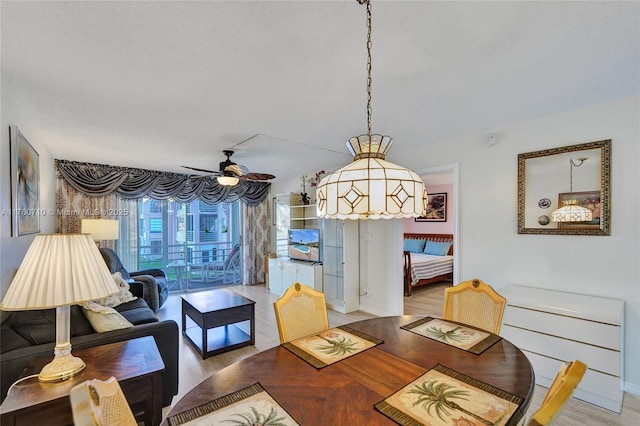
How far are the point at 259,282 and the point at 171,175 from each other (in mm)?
2890

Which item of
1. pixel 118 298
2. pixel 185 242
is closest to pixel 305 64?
pixel 118 298

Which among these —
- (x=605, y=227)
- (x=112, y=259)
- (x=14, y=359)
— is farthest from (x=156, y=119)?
(x=605, y=227)

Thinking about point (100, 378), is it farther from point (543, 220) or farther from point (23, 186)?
point (543, 220)

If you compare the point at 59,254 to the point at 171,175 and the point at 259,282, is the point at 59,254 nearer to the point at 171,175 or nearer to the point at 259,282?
the point at 171,175

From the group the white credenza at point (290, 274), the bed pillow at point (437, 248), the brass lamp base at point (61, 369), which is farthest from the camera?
the bed pillow at point (437, 248)

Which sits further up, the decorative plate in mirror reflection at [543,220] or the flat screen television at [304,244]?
the decorative plate in mirror reflection at [543,220]

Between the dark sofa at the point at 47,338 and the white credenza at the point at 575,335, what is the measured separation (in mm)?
2829

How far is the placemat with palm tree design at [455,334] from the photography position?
1.64 metres

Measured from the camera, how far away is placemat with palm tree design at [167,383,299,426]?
3.36 ft

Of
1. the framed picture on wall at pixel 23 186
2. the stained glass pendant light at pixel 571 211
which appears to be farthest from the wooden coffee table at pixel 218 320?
the stained glass pendant light at pixel 571 211

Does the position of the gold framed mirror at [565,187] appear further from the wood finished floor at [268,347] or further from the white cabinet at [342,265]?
the white cabinet at [342,265]

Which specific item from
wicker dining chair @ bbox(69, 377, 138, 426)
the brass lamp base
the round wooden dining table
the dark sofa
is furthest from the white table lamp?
the round wooden dining table

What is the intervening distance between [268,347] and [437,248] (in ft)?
16.5

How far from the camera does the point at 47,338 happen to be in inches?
74.0
